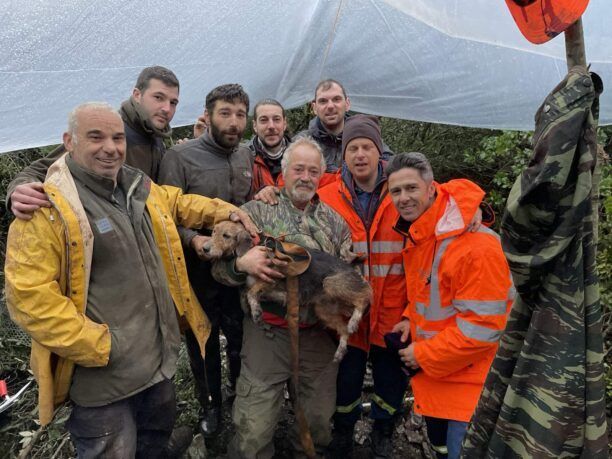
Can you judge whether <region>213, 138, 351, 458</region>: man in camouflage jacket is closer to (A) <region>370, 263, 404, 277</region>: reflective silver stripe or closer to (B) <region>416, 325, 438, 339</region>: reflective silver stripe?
(A) <region>370, 263, 404, 277</region>: reflective silver stripe

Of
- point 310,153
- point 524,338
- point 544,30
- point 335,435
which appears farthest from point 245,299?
point 544,30

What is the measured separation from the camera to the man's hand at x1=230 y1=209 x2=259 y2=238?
2.92 metres

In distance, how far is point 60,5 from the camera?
2508 millimetres

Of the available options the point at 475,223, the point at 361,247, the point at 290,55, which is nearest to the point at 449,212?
the point at 475,223

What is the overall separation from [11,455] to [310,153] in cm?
383

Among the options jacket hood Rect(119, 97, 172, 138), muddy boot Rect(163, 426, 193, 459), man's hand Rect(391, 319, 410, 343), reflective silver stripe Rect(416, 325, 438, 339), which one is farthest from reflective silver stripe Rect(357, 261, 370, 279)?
muddy boot Rect(163, 426, 193, 459)

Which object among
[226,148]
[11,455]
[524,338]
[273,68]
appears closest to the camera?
[524,338]

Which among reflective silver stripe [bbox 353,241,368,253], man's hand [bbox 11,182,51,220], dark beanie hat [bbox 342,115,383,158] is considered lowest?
reflective silver stripe [bbox 353,241,368,253]

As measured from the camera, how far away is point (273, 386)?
10.4 ft

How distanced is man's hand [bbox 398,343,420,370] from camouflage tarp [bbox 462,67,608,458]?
3.92 ft

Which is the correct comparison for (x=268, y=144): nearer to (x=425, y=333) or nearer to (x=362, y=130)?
(x=362, y=130)

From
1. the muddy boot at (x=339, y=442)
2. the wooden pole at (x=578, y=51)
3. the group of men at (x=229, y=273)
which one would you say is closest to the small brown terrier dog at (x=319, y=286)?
the group of men at (x=229, y=273)

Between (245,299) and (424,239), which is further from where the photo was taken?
(245,299)

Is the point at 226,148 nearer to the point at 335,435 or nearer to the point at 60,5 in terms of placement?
the point at 60,5
